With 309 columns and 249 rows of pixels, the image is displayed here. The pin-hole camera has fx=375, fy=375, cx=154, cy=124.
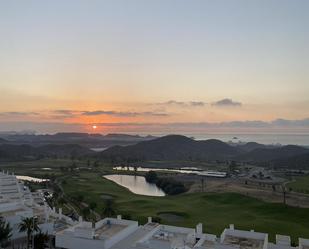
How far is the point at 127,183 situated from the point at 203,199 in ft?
129

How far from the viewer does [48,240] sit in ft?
119

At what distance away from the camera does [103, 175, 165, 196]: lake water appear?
3969 inches

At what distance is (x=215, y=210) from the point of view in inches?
2788

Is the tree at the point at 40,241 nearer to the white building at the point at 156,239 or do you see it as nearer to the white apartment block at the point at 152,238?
the white apartment block at the point at 152,238

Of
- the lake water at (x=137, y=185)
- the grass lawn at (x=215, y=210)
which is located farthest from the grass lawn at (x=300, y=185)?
the lake water at (x=137, y=185)

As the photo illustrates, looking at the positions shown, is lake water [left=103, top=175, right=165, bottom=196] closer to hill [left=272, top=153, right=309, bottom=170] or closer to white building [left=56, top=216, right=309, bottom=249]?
white building [left=56, top=216, right=309, bottom=249]

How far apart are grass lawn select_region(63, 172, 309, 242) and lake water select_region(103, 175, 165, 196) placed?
35.0 feet

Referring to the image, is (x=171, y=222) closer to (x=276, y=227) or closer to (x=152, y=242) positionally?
(x=276, y=227)

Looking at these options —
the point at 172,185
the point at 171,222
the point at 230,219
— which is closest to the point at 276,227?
the point at 230,219

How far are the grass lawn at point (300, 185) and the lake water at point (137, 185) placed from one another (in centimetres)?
3408

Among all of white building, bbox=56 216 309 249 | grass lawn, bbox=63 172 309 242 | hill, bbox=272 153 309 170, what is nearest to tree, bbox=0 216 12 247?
white building, bbox=56 216 309 249

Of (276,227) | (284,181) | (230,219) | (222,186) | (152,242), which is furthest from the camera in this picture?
(284,181)

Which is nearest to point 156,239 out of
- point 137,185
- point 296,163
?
point 137,185

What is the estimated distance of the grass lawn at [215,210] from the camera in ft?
188
